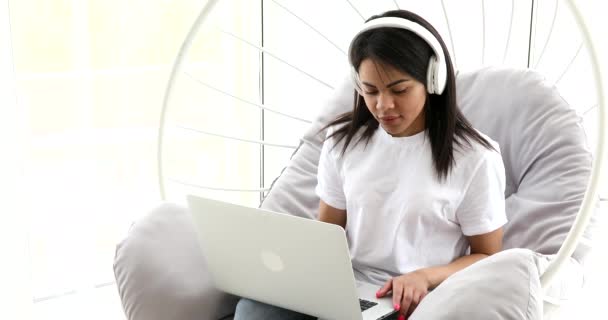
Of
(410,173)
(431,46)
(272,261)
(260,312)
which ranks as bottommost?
(260,312)

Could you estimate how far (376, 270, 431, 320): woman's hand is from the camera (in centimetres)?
137

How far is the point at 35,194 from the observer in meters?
2.50

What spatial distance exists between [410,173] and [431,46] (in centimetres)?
24

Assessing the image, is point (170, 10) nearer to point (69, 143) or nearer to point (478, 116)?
point (69, 143)

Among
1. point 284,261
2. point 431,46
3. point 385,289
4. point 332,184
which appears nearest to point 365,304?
point 385,289

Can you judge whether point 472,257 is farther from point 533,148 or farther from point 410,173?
point 533,148

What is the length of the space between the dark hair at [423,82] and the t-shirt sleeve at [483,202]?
0.04m

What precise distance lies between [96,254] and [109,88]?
0.53m

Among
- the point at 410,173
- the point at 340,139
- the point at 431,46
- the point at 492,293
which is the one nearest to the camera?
the point at 492,293

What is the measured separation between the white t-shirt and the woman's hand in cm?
9

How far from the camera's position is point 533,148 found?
161cm

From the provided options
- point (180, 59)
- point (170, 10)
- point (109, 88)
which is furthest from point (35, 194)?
point (180, 59)

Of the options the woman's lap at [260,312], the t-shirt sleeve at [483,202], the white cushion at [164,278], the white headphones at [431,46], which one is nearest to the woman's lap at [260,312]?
the woman's lap at [260,312]

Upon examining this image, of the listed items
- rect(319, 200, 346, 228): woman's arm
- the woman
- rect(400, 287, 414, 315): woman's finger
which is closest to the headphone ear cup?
the woman
